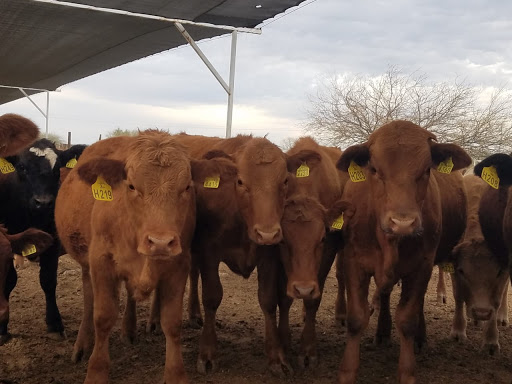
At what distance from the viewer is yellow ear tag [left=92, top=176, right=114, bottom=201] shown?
370 cm


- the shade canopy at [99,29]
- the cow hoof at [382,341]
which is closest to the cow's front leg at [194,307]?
the cow hoof at [382,341]

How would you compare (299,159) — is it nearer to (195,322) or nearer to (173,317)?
(173,317)

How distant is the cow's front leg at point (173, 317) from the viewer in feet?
12.1

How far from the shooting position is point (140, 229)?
338cm

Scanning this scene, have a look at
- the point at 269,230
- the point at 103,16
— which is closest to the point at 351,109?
the point at 103,16

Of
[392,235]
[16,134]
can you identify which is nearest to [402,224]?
[392,235]

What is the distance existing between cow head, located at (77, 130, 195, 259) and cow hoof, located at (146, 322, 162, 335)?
Result: 6.48 ft

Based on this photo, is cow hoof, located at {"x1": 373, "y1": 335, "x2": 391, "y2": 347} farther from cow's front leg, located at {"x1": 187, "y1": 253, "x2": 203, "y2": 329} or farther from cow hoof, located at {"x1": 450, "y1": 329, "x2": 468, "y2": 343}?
cow's front leg, located at {"x1": 187, "y1": 253, "x2": 203, "y2": 329}

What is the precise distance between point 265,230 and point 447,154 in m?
1.49

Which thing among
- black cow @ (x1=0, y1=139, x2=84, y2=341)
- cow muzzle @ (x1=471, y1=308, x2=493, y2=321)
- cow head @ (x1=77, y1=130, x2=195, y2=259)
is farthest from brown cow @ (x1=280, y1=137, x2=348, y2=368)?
black cow @ (x1=0, y1=139, x2=84, y2=341)

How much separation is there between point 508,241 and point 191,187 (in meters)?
2.77

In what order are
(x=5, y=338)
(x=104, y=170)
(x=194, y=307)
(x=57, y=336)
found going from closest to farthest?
(x=104, y=170)
(x=5, y=338)
(x=57, y=336)
(x=194, y=307)

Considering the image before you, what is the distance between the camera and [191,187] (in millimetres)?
3725

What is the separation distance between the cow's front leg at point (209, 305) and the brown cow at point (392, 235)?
1088 millimetres
